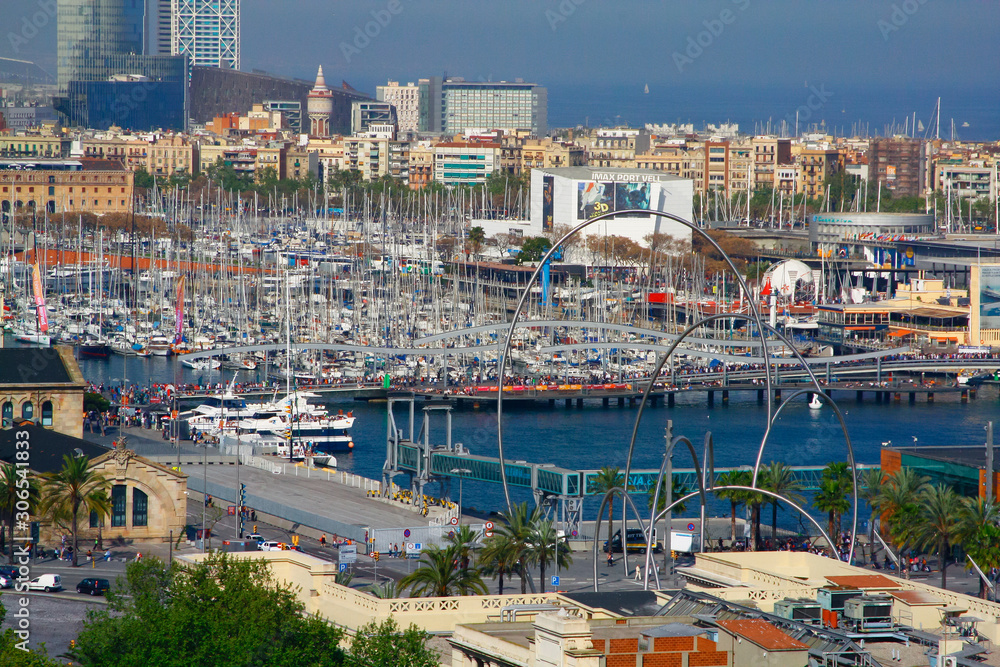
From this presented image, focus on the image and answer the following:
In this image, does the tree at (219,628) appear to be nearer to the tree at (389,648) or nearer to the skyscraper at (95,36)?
the tree at (389,648)

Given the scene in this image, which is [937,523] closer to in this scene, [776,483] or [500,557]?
[776,483]

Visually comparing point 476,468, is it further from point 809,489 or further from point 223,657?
point 223,657

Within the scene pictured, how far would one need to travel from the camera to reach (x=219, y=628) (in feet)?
54.8

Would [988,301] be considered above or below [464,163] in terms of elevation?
below

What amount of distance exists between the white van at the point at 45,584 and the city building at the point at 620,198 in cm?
7632

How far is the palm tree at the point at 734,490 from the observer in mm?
31812

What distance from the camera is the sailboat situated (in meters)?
64.6

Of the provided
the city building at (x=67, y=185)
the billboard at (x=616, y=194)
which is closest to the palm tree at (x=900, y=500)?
the billboard at (x=616, y=194)

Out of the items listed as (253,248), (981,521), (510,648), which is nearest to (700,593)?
(510,648)

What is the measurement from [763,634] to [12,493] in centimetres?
1578

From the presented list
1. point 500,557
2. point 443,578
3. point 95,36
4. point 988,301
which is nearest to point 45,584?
point 500,557

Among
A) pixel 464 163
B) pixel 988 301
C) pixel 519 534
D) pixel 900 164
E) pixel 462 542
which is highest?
pixel 900 164

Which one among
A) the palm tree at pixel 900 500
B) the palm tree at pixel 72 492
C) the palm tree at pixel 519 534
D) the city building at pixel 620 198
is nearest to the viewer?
the palm tree at pixel 519 534

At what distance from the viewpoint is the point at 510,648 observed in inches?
572
